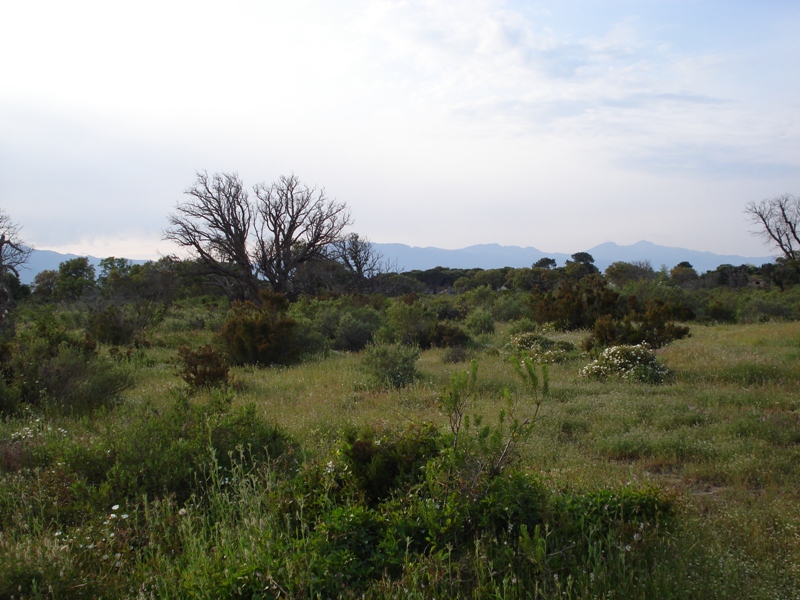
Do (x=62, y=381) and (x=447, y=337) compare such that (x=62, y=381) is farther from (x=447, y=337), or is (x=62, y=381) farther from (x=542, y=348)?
(x=447, y=337)

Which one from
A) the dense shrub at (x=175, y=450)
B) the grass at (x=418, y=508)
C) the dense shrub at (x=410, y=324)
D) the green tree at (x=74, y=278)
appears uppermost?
the green tree at (x=74, y=278)

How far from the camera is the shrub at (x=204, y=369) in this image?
31.0ft

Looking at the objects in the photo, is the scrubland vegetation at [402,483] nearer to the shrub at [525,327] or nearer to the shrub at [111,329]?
the shrub at [525,327]

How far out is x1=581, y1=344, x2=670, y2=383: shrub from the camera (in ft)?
31.1

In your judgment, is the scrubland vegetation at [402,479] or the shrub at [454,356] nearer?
the scrubland vegetation at [402,479]

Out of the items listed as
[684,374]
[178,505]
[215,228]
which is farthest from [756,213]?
[178,505]

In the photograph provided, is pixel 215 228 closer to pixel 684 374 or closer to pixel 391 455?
pixel 684 374

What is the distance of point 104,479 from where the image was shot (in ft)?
15.2

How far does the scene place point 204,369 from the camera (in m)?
9.59

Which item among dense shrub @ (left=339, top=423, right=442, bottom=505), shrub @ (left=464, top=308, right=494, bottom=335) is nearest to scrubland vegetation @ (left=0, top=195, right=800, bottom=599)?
dense shrub @ (left=339, top=423, right=442, bottom=505)

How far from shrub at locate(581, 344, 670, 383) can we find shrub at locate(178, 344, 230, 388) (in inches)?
244

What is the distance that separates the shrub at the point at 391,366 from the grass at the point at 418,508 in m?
1.64

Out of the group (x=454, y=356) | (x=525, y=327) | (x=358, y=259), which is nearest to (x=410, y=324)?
(x=454, y=356)

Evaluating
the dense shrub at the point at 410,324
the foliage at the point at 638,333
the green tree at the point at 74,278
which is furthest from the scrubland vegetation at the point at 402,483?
the green tree at the point at 74,278
